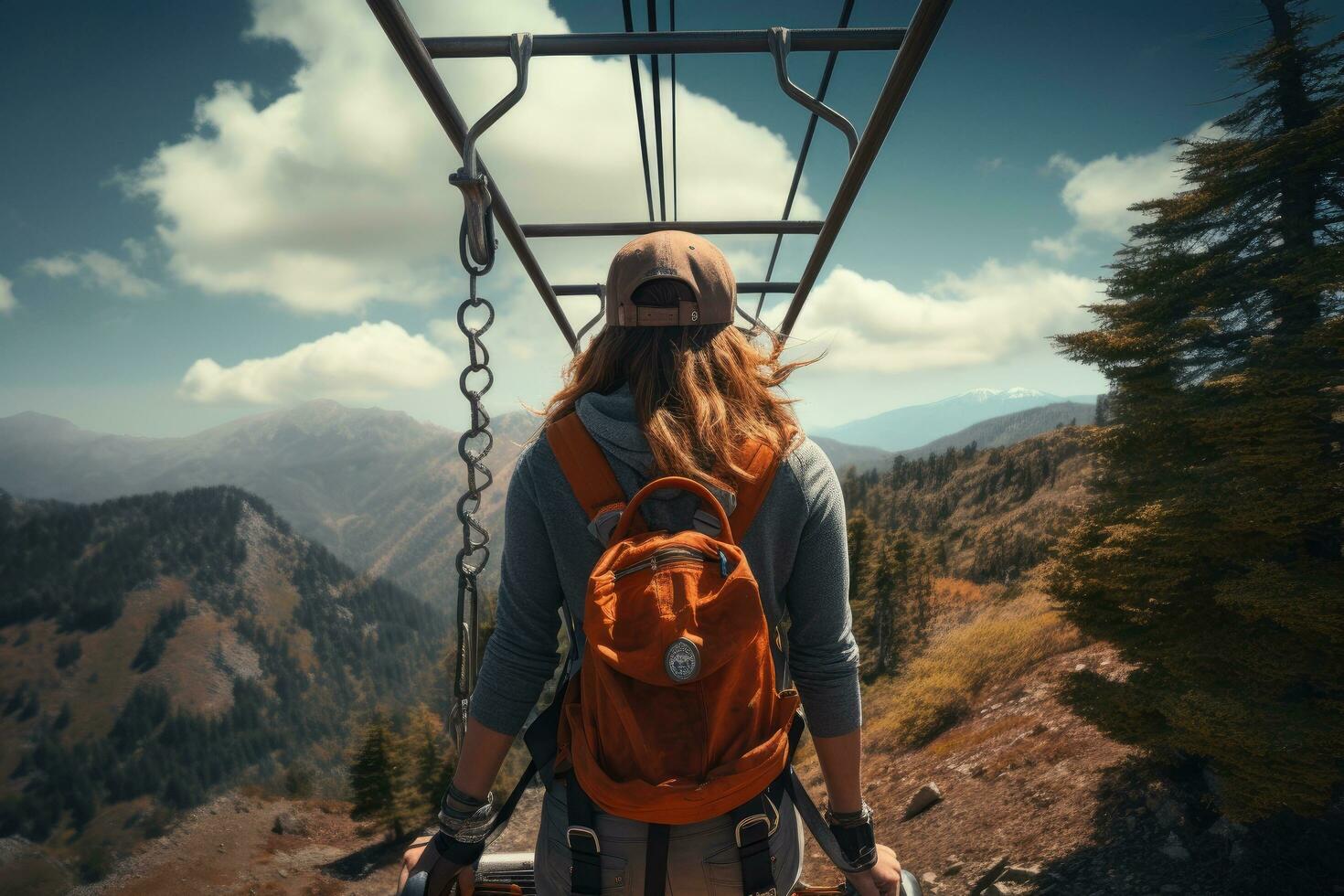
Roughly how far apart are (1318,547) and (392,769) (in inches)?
1703

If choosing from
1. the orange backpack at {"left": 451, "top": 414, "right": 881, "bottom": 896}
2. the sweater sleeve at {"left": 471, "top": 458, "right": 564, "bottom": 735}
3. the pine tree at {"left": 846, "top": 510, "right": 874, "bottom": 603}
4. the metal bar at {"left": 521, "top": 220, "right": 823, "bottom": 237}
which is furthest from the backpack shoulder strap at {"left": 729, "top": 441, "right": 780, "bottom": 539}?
the pine tree at {"left": 846, "top": 510, "right": 874, "bottom": 603}

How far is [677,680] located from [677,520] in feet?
1.17

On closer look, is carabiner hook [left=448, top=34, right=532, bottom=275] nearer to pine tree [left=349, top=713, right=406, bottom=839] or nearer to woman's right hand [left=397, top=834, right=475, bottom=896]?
woman's right hand [left=397, top=834, right=475, bottom=896]

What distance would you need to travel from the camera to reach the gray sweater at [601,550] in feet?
4.94

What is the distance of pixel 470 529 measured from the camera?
2.60 m

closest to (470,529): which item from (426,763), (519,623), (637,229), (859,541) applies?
(519,623)

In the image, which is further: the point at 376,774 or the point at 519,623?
the point at 376,774

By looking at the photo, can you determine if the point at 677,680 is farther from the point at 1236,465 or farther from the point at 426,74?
the point at 1236,465

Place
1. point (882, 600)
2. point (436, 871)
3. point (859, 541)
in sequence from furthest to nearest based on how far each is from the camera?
point (882, 600) < point (859, 541) < point (436, 871)

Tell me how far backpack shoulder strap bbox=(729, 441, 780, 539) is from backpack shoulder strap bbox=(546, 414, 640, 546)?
0.22 metres

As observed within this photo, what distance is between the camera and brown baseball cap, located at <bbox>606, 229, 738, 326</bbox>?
5.12ft

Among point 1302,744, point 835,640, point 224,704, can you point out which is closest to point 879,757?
point 1302,744

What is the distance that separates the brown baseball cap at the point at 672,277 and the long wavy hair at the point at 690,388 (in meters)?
0.03

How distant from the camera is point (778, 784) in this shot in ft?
5.05
